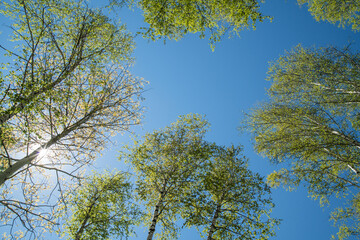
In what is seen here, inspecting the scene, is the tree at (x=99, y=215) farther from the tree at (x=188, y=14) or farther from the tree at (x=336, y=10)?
the tree at (x=336, y=10)

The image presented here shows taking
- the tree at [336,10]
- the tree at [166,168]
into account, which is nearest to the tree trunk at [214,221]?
the tree at [166,168]

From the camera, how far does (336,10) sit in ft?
30.1

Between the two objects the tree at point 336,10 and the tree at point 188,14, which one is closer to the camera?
the tree at point 188,14

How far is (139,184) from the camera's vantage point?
8336 millimetres

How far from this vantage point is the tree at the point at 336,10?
28.1 ft

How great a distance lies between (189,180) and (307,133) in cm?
582

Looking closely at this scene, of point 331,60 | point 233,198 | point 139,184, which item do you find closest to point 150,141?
point 139,184

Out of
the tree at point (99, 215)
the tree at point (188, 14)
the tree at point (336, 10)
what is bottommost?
the tree at point (99, 215)

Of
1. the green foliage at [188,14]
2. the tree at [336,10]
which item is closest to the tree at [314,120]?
the tree at [336,10]

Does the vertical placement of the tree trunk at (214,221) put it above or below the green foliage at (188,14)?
below

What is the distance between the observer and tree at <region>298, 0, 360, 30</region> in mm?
8570

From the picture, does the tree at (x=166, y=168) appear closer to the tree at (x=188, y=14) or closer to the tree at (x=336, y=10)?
the tree at (x=188, y=14)

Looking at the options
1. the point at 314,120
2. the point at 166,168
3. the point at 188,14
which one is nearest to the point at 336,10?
the point at 314,120

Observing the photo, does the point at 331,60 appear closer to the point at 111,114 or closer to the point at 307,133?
the point at 307,133
